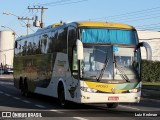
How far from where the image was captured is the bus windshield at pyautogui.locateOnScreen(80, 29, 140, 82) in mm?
15266

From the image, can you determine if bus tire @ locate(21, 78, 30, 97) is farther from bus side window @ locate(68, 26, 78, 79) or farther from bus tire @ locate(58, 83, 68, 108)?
bus side window @ locate(68, 26, 78, 79)

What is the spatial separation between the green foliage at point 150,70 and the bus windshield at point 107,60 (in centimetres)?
3066

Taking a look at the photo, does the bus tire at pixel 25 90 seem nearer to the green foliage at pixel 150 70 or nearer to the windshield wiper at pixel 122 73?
the windshield wiper at pixel 122 73

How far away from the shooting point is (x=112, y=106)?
17562 millimetres

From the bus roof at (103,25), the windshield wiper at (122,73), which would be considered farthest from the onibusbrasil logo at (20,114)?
the bus roof at (103,25)

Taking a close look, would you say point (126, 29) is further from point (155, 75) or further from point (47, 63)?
point (155, 75)

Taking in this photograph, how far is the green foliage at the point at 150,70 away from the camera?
152 ft

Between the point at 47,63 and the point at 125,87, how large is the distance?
5.35 m

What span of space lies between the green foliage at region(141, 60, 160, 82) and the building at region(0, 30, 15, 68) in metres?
77.5

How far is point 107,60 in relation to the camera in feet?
50.5

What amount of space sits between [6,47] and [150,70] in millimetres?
80211

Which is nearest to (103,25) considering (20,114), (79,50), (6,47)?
(79,50)

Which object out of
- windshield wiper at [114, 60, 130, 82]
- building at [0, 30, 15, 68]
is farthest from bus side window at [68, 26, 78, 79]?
A: building at [0, 30, 15, 68]

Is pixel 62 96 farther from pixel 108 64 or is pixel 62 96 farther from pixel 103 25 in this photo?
pixel 103 25
